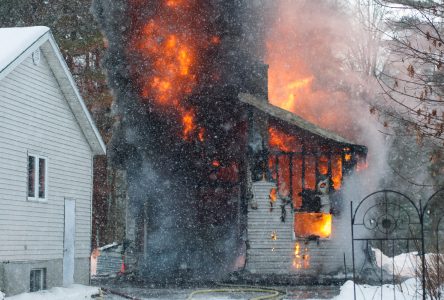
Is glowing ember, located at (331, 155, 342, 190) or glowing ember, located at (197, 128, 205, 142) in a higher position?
glowing ember, located at (197, 128, 205, 142)

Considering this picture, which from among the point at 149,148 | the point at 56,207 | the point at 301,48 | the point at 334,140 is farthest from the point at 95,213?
the point at 56,207

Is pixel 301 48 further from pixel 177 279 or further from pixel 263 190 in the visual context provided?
pixel 177 279

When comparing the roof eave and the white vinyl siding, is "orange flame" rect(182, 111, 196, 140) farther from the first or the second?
the white vinyl siding

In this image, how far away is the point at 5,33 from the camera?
63.6ft

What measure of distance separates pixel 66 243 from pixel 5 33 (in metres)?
6.35

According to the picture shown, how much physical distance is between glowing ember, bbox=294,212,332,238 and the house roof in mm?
10397

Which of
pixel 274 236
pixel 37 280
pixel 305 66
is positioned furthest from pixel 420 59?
pixel 305 66

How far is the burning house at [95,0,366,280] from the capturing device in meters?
28.2

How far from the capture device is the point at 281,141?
28.5 meters

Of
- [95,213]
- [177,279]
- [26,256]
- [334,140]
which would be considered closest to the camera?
[26,256]

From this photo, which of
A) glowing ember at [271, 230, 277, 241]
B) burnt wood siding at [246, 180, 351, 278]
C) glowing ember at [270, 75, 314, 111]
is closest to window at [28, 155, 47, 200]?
burnt wood siding at [246, 180, 351, 278]

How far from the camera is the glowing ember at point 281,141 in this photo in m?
28.3

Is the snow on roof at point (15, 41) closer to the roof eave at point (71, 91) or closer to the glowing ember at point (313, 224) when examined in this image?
the roof eave at point (71, 91)

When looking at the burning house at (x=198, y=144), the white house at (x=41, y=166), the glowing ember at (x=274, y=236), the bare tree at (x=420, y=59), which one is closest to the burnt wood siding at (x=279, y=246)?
the glowing ember at (x=274, y=236)
